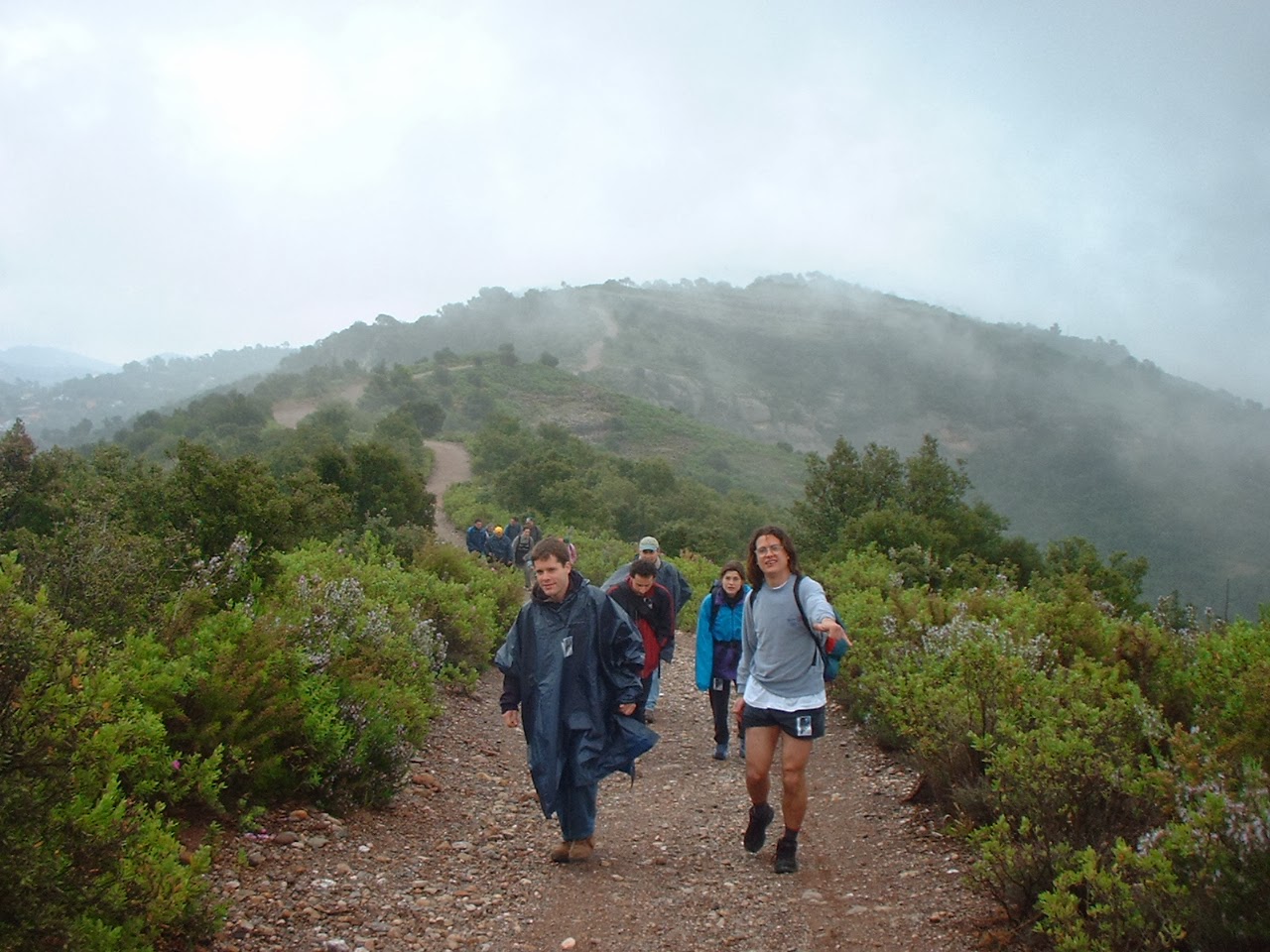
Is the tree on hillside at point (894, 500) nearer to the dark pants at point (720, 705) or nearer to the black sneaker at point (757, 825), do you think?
the dark pants at point (720, 705)

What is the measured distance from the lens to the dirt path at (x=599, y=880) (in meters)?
4.05

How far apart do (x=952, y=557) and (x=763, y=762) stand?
19270 mm

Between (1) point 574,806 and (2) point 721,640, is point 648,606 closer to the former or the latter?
(2) point 721,640

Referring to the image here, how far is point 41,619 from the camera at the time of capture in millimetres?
3111

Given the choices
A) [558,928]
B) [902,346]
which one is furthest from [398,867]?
[902,346]

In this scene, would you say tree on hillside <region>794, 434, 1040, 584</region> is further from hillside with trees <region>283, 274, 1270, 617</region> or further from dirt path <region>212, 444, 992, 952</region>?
hillside with trees <region>283, 274, 1270, 617</region>

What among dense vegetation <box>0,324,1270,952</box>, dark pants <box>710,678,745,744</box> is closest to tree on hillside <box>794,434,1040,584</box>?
dense vegetation <box>0,324,1270,952</box>

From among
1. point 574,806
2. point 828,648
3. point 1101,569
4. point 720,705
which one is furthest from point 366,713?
point 1101,569

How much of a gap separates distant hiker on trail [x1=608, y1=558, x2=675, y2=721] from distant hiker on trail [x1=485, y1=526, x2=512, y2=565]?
1412 centimetres

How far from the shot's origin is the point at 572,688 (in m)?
4.86

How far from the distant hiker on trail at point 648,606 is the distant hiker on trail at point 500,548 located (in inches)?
556

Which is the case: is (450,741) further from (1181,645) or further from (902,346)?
(902,346)

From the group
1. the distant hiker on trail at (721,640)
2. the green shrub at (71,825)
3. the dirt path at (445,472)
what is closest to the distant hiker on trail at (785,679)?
the distant hiker on trail at (721,640)

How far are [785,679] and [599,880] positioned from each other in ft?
4.63
